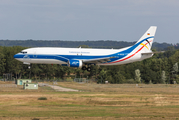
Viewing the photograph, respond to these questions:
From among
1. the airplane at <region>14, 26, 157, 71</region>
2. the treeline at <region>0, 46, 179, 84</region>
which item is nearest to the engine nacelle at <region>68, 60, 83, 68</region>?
the airplane at <region>14, 26, 157, 71</region>

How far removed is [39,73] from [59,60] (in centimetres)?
7602

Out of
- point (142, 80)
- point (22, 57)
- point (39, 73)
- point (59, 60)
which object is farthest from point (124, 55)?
point (39, 73)

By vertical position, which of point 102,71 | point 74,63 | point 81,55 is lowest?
point 74,63

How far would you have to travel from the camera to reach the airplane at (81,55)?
6844 centimetres
